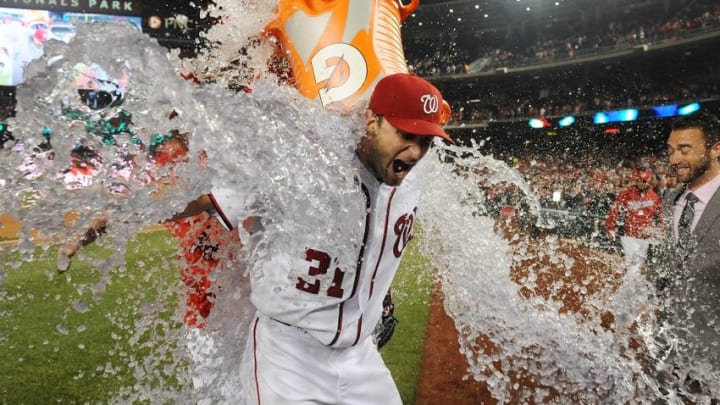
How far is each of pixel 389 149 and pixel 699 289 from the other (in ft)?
6.25

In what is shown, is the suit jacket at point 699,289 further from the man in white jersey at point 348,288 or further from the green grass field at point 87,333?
the green grass field at point 87,333

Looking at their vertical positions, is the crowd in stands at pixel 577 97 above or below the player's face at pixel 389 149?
above

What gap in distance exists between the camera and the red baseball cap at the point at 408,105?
1630mm

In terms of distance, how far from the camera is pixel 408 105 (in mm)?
1630

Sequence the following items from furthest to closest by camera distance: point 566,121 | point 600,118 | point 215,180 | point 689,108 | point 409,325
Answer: point 566,121, point 600,118, point 689,108, point 409,325, point 215,180

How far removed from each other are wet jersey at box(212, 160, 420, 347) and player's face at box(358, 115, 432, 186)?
62 mm

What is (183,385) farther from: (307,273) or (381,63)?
(381,63)

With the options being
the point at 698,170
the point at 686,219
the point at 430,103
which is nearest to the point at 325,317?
the point at 430,103

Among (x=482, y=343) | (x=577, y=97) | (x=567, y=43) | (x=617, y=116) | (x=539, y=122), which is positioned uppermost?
(x=567, y=43)

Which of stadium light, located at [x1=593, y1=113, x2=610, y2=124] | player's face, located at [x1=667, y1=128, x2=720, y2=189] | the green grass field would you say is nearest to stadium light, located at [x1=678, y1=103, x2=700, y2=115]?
stadium light, located at [x1=593, y1=113, x2=610, y2=124]

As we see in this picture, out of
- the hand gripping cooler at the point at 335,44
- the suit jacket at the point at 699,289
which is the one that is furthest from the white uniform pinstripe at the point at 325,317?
the suit jacket at the point at 699,289

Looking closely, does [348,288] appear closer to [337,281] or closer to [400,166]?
[337,281]

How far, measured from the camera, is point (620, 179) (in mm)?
15680

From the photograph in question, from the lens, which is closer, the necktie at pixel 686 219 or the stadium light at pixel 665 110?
the necktie at pixel 686 219
